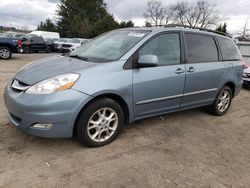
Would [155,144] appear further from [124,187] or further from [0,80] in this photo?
[0,80]

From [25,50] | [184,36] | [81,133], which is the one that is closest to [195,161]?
[81,133]

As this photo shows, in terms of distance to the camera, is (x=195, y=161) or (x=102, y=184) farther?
(x=195, y=161)

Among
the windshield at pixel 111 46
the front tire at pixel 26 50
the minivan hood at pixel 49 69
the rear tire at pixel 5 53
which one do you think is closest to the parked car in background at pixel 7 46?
the rear tire at pixel 5 53

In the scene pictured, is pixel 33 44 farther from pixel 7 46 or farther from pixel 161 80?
pixel 161 80

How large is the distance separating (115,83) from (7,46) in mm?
11970

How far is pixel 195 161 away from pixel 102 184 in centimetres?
127

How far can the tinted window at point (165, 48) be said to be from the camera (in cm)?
370

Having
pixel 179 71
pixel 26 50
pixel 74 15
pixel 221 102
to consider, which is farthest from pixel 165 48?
pixel 74 15

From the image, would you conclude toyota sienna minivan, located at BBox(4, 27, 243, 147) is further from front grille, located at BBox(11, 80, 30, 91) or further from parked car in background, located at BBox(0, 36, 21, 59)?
parked car in background, located at BBox(0, 36, 21, 59)

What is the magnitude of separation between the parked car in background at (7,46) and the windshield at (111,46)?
10.3 meters

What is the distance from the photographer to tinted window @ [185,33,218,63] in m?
4.23

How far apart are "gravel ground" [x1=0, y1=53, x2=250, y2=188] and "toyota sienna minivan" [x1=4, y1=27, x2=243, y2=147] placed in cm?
29

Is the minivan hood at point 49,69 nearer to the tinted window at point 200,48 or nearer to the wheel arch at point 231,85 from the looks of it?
the tinted window at point 200,48

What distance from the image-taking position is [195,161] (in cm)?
318
